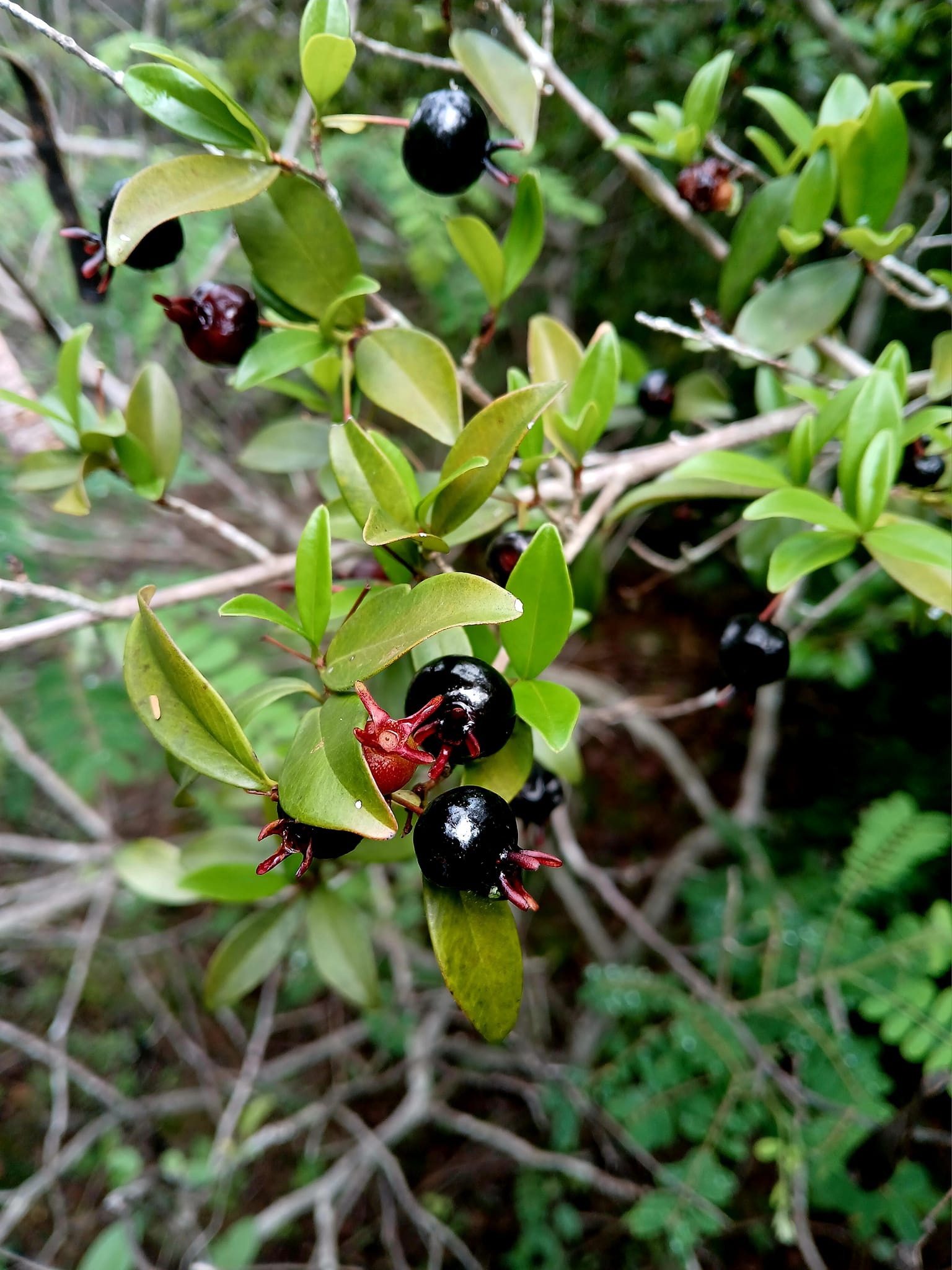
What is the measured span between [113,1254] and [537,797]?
159 centimetres

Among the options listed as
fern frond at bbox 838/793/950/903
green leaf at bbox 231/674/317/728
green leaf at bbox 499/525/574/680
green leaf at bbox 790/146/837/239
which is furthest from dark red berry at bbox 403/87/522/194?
fern frond at bbox 838/793/950/903

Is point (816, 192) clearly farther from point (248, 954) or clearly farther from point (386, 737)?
point (248, 954)

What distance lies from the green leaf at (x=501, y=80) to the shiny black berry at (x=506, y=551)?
17.9 inches

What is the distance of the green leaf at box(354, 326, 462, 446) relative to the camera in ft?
2.50

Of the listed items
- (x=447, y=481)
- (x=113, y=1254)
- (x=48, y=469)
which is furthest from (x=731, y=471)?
(x=113, y=1254)

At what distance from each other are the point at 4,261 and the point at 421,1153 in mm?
2433

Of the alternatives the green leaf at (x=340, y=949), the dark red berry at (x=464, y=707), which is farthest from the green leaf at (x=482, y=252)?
the green leaf at (x=340, y=949)

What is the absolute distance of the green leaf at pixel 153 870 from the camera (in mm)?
1058

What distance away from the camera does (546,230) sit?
6.93 ft

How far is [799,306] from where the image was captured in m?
0.95

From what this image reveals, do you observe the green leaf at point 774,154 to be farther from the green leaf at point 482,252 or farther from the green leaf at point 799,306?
the green leaf at point 482,252

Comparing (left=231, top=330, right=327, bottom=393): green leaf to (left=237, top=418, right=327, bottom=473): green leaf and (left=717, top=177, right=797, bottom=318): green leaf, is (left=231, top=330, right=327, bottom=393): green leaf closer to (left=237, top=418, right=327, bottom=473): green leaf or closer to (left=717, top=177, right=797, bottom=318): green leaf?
(left=237, top=418, right=327, bottom=473): green leaf

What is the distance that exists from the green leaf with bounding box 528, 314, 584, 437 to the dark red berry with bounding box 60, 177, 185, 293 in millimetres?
429

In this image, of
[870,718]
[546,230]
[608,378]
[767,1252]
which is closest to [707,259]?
[546,230]
